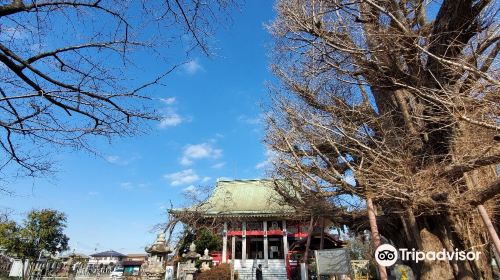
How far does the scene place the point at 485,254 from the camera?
8.53m

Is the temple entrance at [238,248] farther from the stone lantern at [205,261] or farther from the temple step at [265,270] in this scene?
the stone lantern at [205,261]

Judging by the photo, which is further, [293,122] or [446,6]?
[293,122]

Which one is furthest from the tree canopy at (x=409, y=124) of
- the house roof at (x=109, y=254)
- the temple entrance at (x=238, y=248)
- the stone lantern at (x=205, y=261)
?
the house roof at (x=109, y=254)

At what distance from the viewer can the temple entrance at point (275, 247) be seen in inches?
1020

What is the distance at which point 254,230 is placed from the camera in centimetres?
2423

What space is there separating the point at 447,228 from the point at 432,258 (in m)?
0.92

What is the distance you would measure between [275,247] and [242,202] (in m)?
4.72

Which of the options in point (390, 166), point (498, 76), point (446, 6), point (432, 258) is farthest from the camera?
point (432, 258)

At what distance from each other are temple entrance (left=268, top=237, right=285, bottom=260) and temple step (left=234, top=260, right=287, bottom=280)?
329 centimetres

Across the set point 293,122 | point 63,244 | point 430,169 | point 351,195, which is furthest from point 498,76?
point 63,244

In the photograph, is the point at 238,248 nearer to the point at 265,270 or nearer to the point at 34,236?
the point at 265,270

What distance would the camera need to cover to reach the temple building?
2200 centimetres

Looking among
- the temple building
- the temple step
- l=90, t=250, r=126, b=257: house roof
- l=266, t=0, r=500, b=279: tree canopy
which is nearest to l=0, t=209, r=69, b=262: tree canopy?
the temple building

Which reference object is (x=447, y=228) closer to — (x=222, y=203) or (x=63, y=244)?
(x=222, y=203)
